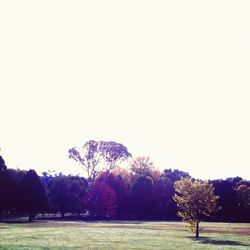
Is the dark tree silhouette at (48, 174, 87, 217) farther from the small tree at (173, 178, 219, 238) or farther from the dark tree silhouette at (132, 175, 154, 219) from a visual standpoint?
the small tree at (173, 178, 219, 238)

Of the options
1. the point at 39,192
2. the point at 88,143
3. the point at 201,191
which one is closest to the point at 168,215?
the point at 88,143

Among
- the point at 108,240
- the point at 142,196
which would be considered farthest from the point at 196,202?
→ the point at 142,196

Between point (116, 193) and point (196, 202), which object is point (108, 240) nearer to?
point (196, 202)

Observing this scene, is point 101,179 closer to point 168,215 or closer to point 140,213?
point 140,213

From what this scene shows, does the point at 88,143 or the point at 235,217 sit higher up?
the point at 88,143

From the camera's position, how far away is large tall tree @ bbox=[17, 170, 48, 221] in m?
95.2

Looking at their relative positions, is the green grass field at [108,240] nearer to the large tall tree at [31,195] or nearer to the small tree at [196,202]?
the small tree at [196,202]

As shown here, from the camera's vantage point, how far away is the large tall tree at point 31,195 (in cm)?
9519

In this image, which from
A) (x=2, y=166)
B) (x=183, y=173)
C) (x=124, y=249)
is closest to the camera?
(x=124, y=249)

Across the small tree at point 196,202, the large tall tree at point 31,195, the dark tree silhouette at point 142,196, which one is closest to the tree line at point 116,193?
the dark tree silhouette at point 142,196

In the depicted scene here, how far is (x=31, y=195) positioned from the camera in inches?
3760

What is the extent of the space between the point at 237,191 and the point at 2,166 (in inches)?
2800

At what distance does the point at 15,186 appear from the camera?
94.9m

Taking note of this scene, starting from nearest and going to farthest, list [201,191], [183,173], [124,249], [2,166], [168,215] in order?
[124,249] → [201,191] → [2,166] → [168,215] → [183,173]
